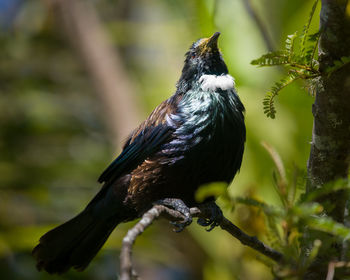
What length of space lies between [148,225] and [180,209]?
4.32 feet

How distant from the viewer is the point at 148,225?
204 cm

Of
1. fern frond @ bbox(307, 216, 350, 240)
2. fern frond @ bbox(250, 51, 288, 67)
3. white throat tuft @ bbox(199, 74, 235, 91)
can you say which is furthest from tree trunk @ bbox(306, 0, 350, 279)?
white throat tuft @ bbox(199, 74, 235, 91)

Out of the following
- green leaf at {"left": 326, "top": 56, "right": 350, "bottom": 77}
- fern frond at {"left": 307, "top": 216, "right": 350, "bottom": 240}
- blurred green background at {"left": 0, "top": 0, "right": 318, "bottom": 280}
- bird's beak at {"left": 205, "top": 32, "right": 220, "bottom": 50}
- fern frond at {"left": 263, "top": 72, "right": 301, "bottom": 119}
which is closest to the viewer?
fern frond at {"left": 307, "top": 216, "right": 350, "bottom": 240}

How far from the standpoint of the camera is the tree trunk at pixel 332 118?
2.35 metres

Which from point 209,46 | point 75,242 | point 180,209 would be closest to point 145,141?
point 180,209

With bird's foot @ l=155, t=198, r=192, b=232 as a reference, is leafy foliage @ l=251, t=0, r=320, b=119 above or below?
above

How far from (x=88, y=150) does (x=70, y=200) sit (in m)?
0.75

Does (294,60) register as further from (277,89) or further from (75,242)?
(75,242)

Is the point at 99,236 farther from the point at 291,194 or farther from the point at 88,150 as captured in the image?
the point at 88,150

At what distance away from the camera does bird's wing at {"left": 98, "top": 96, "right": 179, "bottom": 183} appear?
3.65m

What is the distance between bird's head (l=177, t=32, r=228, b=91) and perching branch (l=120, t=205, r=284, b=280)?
101 cm

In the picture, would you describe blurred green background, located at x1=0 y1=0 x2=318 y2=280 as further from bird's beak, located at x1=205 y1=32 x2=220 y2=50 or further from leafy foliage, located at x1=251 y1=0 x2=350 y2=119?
leafy foliage, located at x1=251 y1=0 x2=350 y2=119

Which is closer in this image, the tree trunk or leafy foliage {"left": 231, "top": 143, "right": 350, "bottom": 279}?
leafy foliage {"left": 231, "top": 143, "right": 350, "bottom": 279}

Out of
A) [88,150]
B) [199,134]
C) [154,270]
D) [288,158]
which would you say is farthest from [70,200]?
[199,134]
